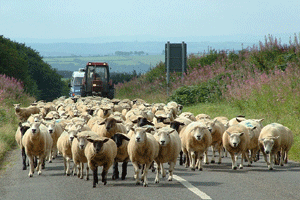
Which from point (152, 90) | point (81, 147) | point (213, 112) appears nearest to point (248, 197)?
point (81, 147)

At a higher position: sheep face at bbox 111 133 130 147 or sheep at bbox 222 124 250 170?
sheep face at bbox 111 133 130 147

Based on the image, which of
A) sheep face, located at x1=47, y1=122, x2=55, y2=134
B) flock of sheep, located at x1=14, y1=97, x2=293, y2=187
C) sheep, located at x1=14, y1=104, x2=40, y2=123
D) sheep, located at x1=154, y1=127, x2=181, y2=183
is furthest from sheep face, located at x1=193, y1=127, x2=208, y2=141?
sheep, located at x1=14, y1=104, x2=40, y2=123

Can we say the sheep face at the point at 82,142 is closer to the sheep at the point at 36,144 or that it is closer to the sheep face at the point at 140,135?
the sheep face at the point at 140,135

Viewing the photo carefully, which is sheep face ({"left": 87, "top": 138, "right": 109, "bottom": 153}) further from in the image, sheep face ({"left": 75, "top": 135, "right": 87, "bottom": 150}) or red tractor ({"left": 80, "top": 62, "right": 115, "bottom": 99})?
red tractor ({"left": 80, "top": 62, "right": 115, "bottom": 99})

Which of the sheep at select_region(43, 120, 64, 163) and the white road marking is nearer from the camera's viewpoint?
the white road marking

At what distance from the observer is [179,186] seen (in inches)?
466

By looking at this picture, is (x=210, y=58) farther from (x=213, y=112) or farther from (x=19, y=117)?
(x=19, y=117)

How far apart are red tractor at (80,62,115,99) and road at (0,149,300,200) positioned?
26.7 metres

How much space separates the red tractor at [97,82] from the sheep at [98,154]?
28.9 metres

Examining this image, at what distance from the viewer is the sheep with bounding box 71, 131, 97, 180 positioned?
42.0ft

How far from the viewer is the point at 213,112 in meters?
27.8

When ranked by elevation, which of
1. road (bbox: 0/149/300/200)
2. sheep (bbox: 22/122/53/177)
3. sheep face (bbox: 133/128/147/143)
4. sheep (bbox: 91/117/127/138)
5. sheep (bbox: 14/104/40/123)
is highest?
sheep face (bbox: 133/128/147/143)

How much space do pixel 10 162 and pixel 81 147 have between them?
4964mm

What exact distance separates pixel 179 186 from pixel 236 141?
320 centimetres
